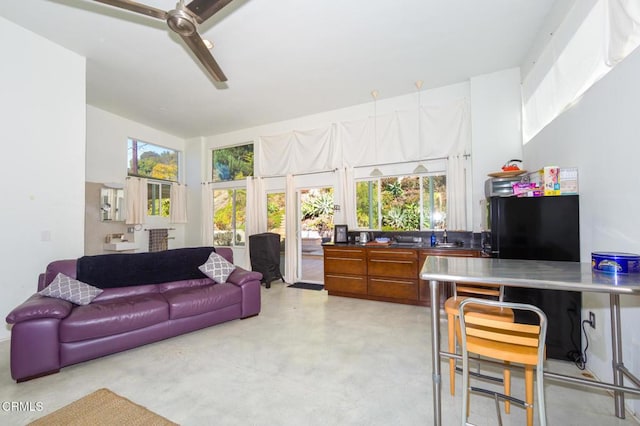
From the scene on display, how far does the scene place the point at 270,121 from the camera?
6.11 metres

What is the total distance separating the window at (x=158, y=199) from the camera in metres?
6.32

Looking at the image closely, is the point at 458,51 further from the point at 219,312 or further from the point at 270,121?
the point at 219,312

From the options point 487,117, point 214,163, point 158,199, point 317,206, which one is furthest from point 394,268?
point 158,199

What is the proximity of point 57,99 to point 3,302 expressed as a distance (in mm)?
2641

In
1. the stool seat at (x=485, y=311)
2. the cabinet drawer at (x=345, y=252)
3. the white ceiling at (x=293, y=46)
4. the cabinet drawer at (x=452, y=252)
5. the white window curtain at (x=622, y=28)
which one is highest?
the white ceiling at (x=293, y=46)

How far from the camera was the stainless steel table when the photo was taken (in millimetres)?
1304

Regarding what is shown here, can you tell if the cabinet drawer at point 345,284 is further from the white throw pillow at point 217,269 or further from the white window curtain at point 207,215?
the white window curtain at point 207,215

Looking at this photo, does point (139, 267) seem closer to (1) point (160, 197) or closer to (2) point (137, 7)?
(2) point (137, 7)

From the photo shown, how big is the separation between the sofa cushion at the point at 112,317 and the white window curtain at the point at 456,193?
4295mm

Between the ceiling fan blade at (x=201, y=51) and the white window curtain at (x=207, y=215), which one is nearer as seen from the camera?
the ceiling fan blade at (x=201, y=51)

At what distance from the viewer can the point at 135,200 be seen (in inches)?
227

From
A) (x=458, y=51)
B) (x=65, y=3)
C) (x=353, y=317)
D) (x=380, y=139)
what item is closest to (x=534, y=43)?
(x=458, y=51)

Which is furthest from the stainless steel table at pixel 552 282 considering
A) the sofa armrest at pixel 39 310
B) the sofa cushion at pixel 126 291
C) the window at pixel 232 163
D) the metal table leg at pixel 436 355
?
the window at pixel 232 163

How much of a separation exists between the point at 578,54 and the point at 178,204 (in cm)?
769
